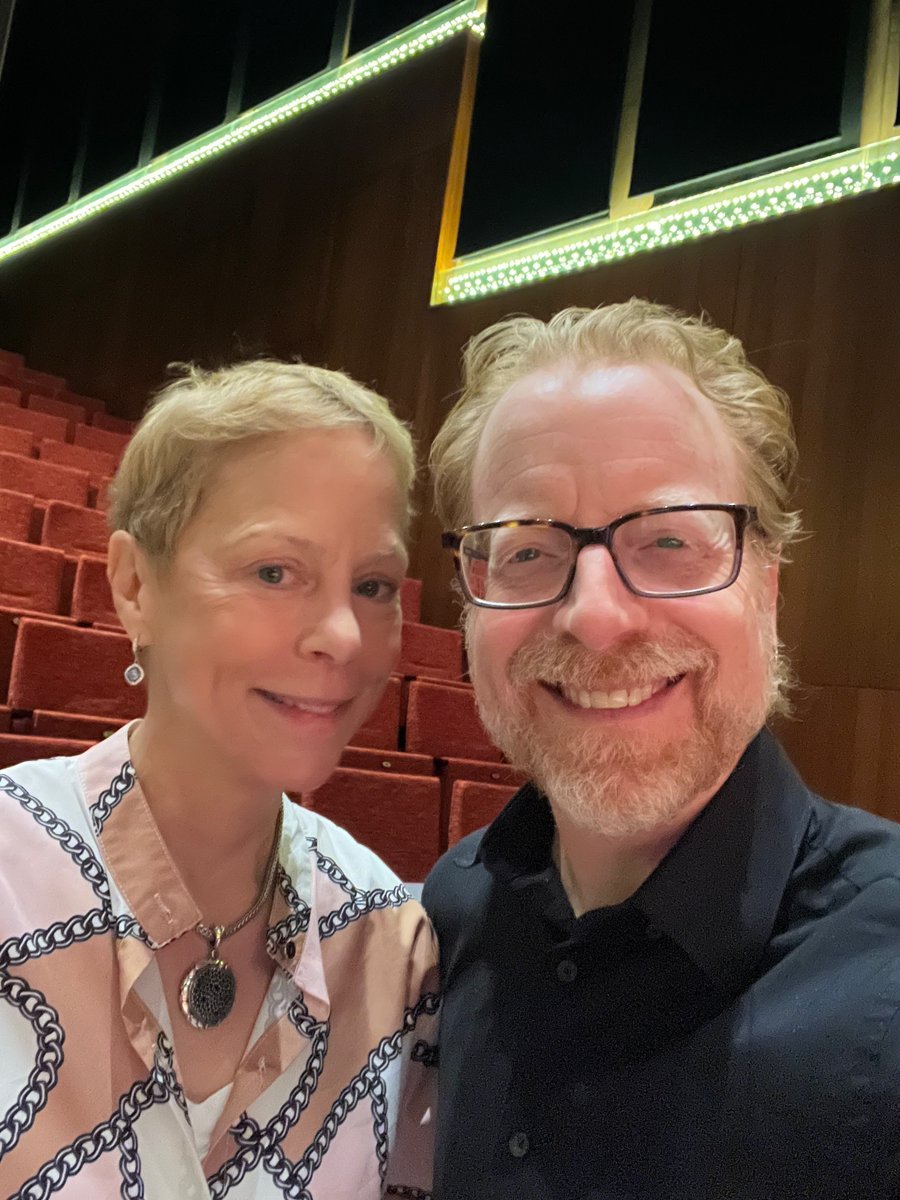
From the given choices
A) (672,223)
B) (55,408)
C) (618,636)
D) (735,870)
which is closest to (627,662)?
(618,636)

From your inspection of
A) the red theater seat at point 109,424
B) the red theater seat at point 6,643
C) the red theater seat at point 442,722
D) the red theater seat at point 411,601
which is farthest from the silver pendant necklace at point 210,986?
the red theater seat at point 109,424

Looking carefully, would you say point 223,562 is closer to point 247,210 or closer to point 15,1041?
point 15,1041

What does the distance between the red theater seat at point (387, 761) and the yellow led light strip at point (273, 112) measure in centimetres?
250

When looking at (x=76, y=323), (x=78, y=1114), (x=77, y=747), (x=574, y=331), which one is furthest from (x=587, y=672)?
(x=76, y=323)

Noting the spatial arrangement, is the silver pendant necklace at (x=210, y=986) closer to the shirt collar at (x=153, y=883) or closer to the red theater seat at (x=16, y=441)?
the shirt collar at (x=153, y=883)

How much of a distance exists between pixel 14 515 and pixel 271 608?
1721mm

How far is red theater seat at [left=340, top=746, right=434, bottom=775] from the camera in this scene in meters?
1.53

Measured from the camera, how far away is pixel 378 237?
11.0ft

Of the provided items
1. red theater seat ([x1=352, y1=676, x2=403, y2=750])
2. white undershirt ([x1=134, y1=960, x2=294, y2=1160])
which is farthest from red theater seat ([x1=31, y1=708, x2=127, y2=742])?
white undershirt ([x1=134, y1=960, x2=294, y2=1160])

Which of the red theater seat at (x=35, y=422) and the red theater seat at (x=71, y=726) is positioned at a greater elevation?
the red theater seat at (x=35, y=422)

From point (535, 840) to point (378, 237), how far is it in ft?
10.2

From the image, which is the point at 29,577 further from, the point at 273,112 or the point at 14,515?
the point at 273,112

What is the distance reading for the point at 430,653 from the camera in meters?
2.25

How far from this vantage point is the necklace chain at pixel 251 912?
57 cm
